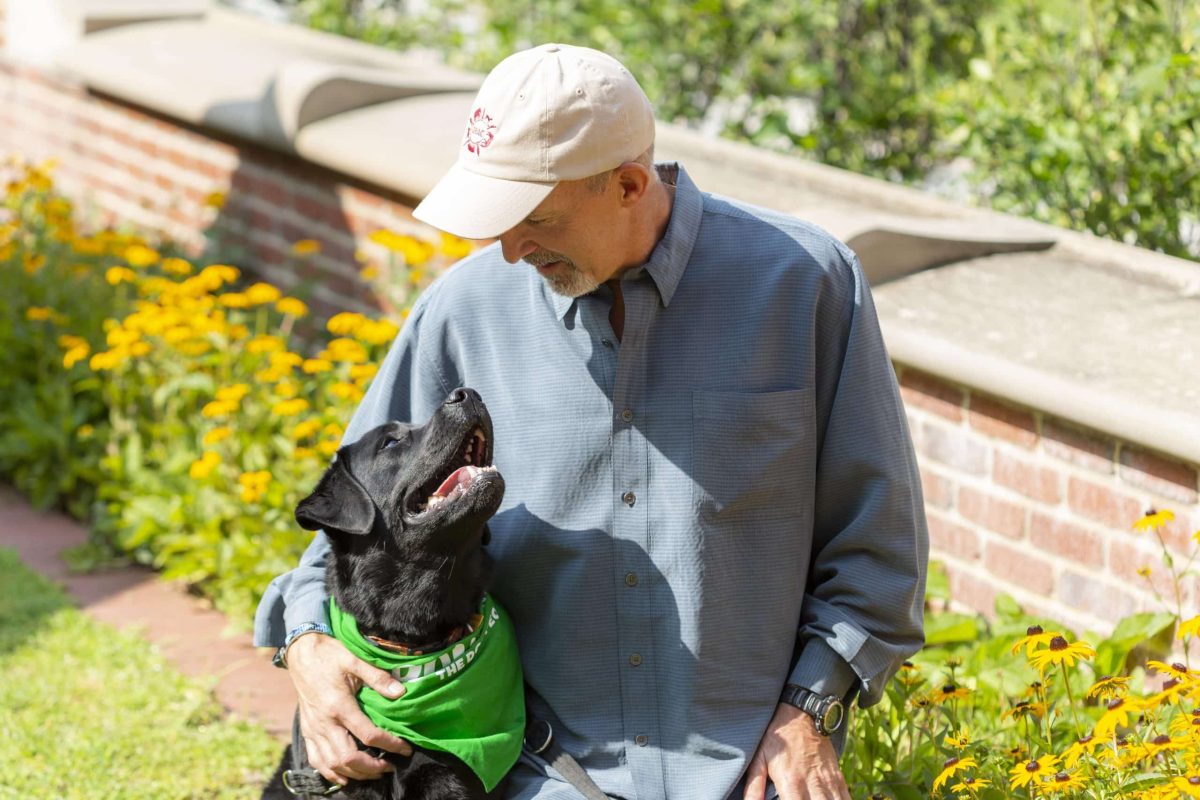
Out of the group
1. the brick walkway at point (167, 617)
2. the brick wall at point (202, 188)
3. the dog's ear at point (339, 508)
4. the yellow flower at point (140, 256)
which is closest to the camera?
the dog's ear at point (339, 508)

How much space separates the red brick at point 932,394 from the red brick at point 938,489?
183 mm

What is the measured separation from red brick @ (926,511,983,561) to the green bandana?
177 cm

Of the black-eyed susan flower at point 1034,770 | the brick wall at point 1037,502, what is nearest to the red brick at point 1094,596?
the brick wall at point 1037,502

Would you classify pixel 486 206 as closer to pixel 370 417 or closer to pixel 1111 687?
pixel 370 417

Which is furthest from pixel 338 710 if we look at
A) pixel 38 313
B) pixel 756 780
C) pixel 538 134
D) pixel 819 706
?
pixel 38 313

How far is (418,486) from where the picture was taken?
106 inches

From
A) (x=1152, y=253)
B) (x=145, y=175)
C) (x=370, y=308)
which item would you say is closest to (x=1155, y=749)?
(x=1152, y=253)

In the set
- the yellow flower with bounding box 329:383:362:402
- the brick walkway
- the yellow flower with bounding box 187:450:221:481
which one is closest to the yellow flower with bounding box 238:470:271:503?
the yellow flower with bounding box 187:450:221:481

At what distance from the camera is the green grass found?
3699 mm

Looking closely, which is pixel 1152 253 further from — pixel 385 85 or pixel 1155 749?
pixel 385 85

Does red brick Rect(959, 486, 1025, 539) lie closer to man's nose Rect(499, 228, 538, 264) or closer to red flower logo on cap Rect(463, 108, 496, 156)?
man's nose Rect(499, 228, 538, 264)

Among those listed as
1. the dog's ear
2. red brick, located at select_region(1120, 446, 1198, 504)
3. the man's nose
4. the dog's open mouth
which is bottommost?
red brick, located at select_region(1120, 446, 1198, 504)

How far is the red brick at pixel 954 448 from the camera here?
12.9 feet

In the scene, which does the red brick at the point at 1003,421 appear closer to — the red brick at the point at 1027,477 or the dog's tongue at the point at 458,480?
the red brick at the point at 1027,477
